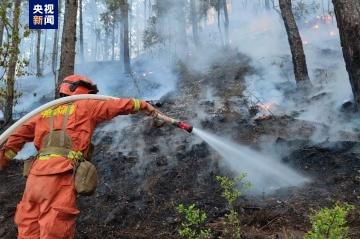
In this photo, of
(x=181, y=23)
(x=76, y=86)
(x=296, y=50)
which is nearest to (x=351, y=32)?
(x=76, y=86)

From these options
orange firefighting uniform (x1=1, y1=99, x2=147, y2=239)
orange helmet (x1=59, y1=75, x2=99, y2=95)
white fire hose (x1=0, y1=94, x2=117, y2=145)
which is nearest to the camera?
orange firefighting uniform (x1=1, y1=99, x2=147, y2=239)

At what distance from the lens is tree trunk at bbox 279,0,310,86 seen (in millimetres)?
11117

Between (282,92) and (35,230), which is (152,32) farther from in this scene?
(35,230)

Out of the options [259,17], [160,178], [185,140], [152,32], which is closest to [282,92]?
[185,140]

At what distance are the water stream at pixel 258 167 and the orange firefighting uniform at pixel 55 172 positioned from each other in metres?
1.98

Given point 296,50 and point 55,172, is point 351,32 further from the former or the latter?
point 296,50

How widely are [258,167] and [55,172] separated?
13.1 ft

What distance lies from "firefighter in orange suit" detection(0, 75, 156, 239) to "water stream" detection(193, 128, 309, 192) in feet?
6.52

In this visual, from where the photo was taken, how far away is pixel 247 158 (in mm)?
7465

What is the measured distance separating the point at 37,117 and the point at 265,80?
32.1 feet

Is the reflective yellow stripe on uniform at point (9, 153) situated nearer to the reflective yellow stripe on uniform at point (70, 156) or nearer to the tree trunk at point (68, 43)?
the reflective yellow stripe on uniform at point (70, 156)

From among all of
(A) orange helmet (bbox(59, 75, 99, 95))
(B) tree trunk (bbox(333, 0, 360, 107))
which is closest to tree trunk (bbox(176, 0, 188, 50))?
(B) tree trunk (bbox(333, 0, 360, 107))

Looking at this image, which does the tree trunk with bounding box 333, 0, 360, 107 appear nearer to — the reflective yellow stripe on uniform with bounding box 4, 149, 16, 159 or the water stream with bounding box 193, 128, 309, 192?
the water stream with bounding box 193, 128, 309, 192

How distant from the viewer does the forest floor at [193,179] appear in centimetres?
530
